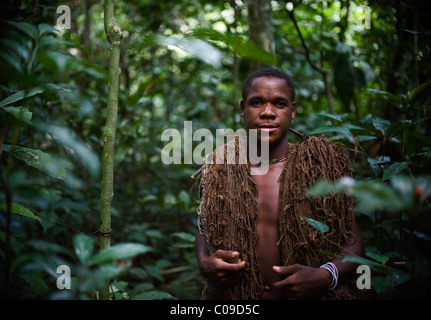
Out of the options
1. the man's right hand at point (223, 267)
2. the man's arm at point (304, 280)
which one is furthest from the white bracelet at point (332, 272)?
the man's right hand at point (223, 267)

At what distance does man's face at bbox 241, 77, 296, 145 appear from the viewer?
1676mm

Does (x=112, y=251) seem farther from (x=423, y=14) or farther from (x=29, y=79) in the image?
(x=423, y=14)

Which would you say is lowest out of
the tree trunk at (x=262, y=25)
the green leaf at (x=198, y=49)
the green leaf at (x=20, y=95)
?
the green leaf at (x=198, y=49)

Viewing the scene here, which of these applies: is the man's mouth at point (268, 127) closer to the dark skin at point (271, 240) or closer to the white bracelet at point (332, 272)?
the dark skin at point (271, 240)

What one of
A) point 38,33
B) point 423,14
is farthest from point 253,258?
point 423,14

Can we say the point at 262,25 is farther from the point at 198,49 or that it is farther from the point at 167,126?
the point at 198,49

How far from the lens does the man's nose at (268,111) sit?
166 cm

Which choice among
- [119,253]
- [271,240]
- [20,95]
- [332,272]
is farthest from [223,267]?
[20,95]

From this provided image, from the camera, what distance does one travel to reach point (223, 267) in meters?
1.43

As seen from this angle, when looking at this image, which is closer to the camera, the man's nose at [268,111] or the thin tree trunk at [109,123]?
the thin tree trunk at [109,123]

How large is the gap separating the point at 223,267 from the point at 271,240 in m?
0.30

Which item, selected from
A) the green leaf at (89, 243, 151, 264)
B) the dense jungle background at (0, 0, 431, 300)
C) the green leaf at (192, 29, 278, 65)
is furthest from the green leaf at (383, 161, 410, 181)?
the green leaf at (89, 243, 151, 264)
